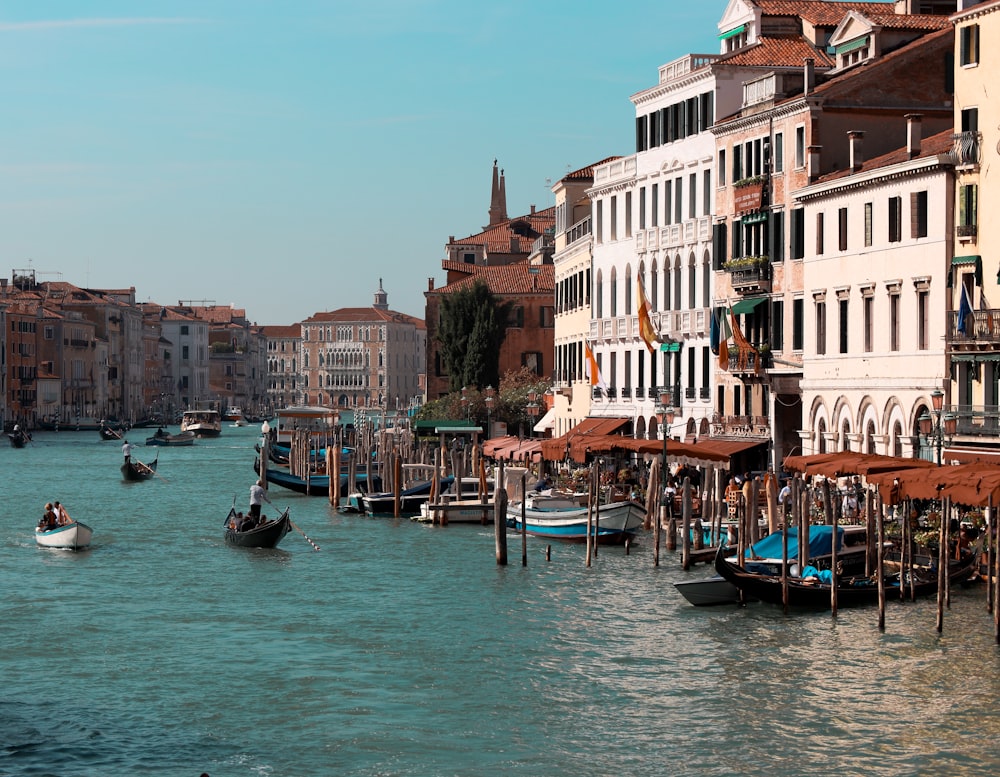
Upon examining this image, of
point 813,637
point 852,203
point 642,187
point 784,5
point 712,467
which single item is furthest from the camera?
point 642,187

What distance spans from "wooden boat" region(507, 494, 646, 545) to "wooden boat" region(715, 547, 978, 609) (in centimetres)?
548

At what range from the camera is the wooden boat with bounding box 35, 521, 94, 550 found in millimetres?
32000

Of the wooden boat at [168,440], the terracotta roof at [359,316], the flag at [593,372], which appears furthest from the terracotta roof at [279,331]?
the flag at [593,372]

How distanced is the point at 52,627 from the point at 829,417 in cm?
1411

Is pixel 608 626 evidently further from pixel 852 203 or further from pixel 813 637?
pixel 852 203

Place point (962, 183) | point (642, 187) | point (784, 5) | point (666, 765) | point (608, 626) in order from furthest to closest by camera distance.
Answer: point (642, 187)
point (784, 5)
point (962, 183)
point (608, 626)
point (666, 765)

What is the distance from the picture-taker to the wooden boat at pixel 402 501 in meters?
38.7

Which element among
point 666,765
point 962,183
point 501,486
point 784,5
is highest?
point 784,5

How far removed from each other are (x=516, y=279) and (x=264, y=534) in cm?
3567

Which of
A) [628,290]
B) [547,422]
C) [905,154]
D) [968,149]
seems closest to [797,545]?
[968,149]

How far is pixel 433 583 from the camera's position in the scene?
87.5 feet

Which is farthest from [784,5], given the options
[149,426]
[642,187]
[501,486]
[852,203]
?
[149,426]

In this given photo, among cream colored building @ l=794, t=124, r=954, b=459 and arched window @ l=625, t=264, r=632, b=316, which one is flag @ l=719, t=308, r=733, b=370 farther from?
arched window @ l=625, t=264, r=632, b=316

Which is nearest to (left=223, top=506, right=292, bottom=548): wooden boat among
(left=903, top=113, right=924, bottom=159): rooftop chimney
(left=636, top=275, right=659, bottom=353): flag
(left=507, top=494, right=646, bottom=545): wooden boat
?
(left=507, top=494, right=646, bottom=545): wooden boat
